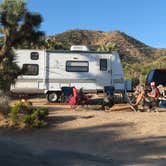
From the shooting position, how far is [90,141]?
450 inches

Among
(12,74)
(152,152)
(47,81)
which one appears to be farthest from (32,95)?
(152,152)

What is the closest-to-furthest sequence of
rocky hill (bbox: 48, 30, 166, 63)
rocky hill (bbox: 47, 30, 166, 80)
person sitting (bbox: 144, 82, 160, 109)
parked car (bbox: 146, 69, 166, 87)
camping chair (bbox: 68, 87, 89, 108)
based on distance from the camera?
person sitting (bbox: 144, 82, 160, 109)
camping chair (bbox: 68, 87, 89, 108)
parked car (bbox: 146, 69, 166, 87)
rocky hill (bbox: 47, 30, 166, 80)
rocky hill (bbox: 48, 30, 166, 63)

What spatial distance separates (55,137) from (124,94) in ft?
28.9

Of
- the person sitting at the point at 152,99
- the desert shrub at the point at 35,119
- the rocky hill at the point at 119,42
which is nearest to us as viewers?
the desert shrub at the point at 35,119

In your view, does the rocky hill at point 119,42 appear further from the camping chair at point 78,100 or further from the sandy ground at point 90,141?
the sandy ground at point 90,141

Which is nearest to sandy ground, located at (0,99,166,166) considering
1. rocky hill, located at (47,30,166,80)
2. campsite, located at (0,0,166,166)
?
campsite, located at (0,0,166,166)

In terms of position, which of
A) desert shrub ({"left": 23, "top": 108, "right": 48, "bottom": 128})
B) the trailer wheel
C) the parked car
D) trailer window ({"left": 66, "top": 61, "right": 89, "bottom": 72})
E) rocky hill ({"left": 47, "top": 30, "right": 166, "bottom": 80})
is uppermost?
rocky hill ({"left": 47, "top": 30, "right": 166, "bottom": 80})

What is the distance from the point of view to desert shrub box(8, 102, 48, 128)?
12.9m

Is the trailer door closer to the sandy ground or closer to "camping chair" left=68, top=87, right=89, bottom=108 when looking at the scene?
"camping chair" left=68, top=87, right=89, bottom=108

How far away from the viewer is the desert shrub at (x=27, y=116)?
508 inches

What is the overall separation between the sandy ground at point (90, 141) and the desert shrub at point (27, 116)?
0.81 ft

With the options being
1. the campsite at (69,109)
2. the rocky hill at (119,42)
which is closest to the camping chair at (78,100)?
the campsite at (69,109)

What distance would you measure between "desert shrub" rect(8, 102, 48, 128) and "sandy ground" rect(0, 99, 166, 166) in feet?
0.81

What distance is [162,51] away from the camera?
260 feet
